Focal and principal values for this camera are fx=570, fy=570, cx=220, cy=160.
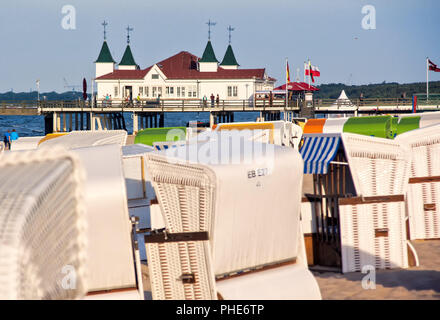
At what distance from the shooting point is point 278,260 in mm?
7555

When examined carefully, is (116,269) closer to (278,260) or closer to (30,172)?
(278,260)

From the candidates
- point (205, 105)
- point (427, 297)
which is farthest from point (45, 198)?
point (205, 105)

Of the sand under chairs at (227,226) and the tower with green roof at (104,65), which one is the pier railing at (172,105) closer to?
the tower with green roof at (104,65)

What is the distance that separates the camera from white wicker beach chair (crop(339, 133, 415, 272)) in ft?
30.4

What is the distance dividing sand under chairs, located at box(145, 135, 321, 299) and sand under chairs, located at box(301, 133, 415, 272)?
191cm

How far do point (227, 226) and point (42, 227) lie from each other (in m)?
4.90

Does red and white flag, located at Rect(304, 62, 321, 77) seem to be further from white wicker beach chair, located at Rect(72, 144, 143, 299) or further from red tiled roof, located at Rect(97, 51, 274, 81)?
white wicker beach chair, located at Rect(72, 144, 143, 299)

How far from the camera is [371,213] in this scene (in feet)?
30.6

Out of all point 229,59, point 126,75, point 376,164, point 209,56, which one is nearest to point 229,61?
point 229,59

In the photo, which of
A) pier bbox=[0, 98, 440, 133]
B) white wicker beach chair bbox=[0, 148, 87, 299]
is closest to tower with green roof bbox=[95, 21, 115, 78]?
pier bbox=[0, 98, 440, 133]

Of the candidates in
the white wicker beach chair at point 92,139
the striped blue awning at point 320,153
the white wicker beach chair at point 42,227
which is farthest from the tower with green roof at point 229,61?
the white wicker beach chair at point 42,227
